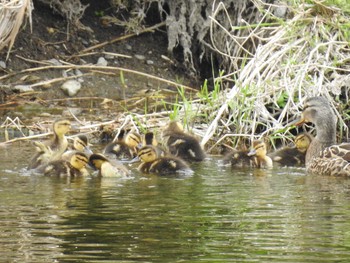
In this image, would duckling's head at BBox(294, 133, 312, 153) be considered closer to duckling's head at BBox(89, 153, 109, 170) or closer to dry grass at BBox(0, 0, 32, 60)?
duckling's head at BBox(89, 153, 109, 170)

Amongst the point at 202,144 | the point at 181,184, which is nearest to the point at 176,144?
the point at 202,144

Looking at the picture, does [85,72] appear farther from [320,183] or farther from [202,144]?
[320,183]

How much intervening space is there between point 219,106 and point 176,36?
9.17ft

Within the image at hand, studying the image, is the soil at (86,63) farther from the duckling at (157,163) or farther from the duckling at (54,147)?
the duckling at (157,163)

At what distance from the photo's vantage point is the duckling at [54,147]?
8.88 meters

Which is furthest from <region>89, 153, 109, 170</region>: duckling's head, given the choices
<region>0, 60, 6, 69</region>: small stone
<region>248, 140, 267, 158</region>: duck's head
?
<region>0, 60, 6, 69</region>: small stone

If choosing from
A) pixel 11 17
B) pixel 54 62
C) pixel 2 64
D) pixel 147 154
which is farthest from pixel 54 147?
pixel 54 62

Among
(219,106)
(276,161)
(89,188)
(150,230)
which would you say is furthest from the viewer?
(219,106)

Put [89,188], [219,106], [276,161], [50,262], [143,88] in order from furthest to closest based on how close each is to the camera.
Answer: [143,88]
[219,106]
[276,161]
[89,188]
[50,262]

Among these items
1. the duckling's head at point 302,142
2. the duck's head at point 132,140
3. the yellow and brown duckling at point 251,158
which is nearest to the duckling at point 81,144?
the duck's head at point 132,140

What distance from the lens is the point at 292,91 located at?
388 inches

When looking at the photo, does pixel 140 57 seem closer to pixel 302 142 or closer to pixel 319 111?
pixel 302 142

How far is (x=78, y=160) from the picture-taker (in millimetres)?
8656

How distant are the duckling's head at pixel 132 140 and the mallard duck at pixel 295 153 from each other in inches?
46.1
